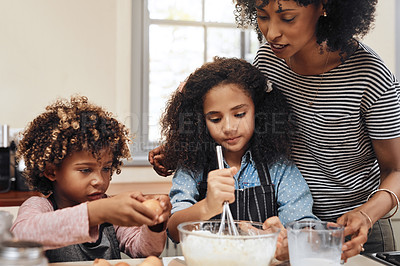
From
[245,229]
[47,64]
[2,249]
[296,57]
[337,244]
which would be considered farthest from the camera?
[47,64]

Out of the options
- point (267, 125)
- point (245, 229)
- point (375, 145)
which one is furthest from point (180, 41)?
point (245, 229)

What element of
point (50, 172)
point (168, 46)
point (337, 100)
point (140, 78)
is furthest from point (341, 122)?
point (168, 46)

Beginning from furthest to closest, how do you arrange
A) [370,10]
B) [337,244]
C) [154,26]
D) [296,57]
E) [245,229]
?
[154,26]
[296,57]
[370,10]
[245,229]
[337,244]

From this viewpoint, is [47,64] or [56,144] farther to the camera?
[47,64]

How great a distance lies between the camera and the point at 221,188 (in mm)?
989

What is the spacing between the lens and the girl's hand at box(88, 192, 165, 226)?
873 millimetres

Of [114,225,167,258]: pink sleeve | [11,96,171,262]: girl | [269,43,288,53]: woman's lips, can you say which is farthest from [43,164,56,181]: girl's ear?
[269,43,288,53]: woman's lips

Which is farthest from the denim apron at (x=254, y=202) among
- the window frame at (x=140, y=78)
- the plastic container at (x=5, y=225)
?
the window frame at (x=140, y=78)

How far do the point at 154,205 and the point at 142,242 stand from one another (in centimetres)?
36

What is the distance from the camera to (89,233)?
36.5 inches

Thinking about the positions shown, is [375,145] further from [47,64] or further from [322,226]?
[47,64]

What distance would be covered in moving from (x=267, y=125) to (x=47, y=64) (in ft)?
5.60

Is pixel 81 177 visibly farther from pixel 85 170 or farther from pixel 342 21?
pixel 342 21

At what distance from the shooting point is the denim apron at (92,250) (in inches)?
50.4
